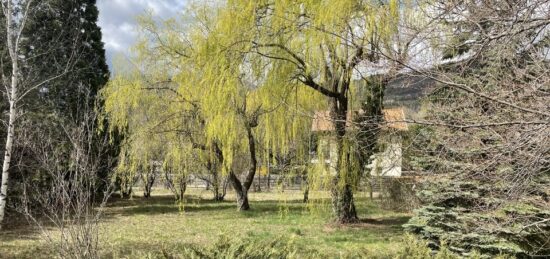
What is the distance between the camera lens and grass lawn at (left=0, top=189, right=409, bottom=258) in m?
7.84

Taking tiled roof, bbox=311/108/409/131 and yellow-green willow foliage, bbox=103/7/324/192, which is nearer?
tiled roof, bbox=311/108/409/131

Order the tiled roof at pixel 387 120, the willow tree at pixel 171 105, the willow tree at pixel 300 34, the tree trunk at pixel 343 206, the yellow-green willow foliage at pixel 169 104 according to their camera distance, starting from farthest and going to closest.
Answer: the willow tree at pixel 171 105 < the yellow-green willow foliage at pixel 169 104 < the tree trunk at pixel 343 206 < the willow tree at pixel 300 34 < the tiled roof at pixel 387 120

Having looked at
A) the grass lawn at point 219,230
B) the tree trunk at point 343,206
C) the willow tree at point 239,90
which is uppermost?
the willow tree at point 239,90

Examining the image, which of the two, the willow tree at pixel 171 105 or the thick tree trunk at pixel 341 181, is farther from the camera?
the willow tree at pixel 171 105

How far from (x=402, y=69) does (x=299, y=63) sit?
5708 mm

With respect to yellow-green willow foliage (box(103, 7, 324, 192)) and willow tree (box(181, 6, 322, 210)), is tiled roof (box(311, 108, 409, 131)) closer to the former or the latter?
willow tree (box(181, 6, 322, 210))

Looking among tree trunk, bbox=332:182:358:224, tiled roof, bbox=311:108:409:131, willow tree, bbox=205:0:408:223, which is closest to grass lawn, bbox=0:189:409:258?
tree trunk, bbox=332:182:358:224

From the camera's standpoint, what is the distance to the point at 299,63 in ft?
29.0

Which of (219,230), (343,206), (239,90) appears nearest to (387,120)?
(219,230)

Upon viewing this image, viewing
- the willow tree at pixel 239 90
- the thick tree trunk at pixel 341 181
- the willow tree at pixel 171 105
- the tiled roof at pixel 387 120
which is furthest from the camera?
the willow tree at pixel 171 105

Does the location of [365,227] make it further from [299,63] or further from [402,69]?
[402,69]

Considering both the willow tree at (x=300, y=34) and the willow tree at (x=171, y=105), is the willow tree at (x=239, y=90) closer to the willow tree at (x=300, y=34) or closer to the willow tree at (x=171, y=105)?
the willow tree at (x=300, y=34)

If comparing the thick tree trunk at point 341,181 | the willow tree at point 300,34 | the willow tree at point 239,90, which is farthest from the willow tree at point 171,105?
the willow tree at point 300,34

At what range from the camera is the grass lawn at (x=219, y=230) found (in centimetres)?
784
